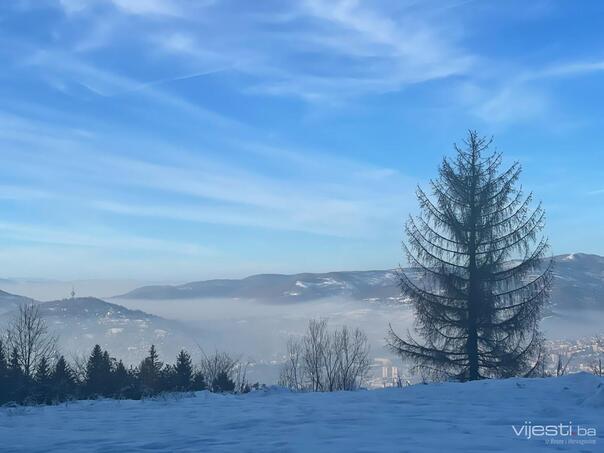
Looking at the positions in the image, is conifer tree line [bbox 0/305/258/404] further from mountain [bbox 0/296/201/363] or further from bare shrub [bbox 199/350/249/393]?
mountain [bbox 0/296/201/363]

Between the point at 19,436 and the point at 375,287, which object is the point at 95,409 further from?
the point at 375,287

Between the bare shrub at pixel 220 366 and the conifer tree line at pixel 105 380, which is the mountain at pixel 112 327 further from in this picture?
the conifer tree line at pixel 105 380

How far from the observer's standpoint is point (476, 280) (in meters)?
22.5

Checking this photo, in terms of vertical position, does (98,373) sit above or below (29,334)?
below

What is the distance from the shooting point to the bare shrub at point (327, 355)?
3512cm

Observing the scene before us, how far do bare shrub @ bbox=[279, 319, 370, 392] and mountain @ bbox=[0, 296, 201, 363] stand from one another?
190ft

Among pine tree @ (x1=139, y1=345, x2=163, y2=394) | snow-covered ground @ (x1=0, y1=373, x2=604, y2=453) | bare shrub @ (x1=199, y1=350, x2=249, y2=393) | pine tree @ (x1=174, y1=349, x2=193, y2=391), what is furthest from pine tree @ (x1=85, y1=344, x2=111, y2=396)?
snow-covered ground @ (x1=0, y1=373, x2=604, y2=453)

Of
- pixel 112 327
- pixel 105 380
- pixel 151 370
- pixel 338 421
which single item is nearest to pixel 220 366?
pixel 151 370

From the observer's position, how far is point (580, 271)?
15738 cm

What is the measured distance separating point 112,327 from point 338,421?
138 metres

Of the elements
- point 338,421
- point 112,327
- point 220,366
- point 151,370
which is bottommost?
point 112,327

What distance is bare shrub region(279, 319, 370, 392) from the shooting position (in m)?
35.1

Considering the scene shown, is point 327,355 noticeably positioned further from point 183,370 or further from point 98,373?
point 98,373

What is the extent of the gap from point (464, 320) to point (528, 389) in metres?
12.4
